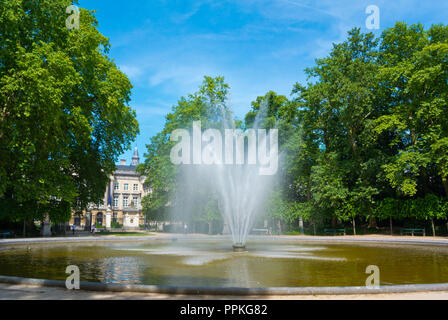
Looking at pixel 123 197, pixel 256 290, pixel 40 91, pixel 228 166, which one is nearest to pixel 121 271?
pixel 256 290

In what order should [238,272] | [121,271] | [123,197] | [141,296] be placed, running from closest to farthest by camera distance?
[141,296]
[238,272]
[121,271]
[123,197]

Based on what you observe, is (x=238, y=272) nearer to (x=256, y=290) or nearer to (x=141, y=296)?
(x=256, y=290)

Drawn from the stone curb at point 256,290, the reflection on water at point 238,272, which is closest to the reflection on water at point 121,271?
the reflection on water at point 238,272

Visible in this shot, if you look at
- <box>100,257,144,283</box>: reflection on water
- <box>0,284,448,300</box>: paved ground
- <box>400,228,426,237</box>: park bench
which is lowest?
<box>400,228,426,237</box>: park bench

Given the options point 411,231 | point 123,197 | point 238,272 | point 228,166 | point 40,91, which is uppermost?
point 40,91

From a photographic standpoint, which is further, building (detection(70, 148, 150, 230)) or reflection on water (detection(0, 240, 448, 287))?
building (detection(70, 148, 150, 230))

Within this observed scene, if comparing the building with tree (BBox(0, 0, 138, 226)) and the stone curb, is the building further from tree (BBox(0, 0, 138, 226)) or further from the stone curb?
the stone curb

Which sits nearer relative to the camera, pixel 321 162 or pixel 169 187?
pixel 321 162

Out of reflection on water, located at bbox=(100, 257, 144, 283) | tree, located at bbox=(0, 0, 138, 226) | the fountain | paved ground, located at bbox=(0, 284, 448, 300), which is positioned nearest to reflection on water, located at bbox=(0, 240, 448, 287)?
reflection on water, located at bbox=(100, 257, 144, 283)

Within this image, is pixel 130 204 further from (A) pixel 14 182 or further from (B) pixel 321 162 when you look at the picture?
(A) pixel 14 182

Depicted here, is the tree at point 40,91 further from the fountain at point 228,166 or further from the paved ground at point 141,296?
the paved ground at point 141,296
